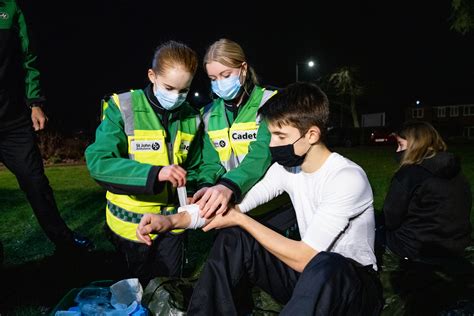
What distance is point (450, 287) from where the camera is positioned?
2986 millimetres

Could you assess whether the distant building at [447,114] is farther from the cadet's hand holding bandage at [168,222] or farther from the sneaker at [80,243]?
the cadet's hand holding bandage at [168,222]

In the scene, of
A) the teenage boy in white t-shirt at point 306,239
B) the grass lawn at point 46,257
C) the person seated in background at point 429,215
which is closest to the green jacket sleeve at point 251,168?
the teenage boy in white t-shirt at point 306,239

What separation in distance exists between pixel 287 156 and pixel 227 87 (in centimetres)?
83

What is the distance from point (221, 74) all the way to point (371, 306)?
187cm

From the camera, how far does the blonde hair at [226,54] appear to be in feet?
10.3

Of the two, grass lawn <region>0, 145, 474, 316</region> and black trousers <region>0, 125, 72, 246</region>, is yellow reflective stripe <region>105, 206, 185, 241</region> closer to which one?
grass lawn <region>0, 145, 474, 316</region>

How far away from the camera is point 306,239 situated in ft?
7.93

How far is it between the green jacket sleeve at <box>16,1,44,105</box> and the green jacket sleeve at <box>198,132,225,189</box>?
5.64 feet

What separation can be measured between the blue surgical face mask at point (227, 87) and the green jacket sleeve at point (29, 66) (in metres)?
1.76

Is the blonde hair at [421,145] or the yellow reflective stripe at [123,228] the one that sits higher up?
the blonde hair at [421,145]

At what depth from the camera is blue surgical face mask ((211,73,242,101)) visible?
317cm

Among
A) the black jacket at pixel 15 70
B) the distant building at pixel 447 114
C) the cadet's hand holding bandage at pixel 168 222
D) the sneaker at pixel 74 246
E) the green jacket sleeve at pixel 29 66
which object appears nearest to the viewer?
the cadet's hand holding bandage at pixel 168 222

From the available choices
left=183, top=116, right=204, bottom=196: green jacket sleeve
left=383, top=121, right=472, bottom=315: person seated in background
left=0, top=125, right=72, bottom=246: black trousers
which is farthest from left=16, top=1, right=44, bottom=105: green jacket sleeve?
left=383, top=121, right=472, bottom=315: person seated in background

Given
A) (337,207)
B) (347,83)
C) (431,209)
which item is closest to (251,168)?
(337,207)
